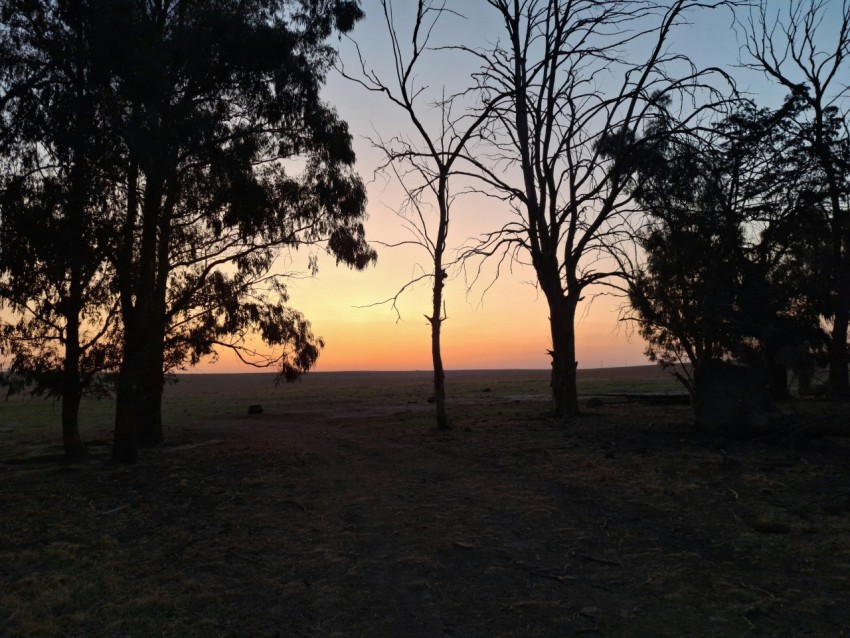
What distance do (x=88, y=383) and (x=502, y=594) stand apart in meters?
12.3

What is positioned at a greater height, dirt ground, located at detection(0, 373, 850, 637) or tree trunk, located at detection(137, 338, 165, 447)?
tree trunk, located at detection(137, 338, 165, 447)

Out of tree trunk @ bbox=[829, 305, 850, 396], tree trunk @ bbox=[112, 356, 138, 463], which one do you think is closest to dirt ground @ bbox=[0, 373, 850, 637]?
tree trunk @ bbox=[112, 356, 138, 463]

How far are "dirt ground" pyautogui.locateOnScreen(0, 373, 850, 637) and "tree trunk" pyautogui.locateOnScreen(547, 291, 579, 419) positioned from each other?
5.02 metres

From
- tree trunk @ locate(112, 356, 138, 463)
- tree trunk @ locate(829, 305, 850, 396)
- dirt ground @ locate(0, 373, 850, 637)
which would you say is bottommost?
dirt ground @ locate(0, 373, 850, 637)

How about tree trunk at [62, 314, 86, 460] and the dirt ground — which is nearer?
the dirt ground

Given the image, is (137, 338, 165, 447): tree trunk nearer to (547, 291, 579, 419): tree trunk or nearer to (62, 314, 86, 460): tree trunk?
(62, 314, 86, 460): tree trunk

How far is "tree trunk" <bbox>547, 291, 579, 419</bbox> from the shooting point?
17953mm

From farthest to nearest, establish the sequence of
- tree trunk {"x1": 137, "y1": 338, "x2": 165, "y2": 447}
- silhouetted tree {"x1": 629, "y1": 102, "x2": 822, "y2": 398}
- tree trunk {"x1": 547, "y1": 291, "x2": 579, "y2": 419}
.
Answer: tree trunk {"x1": 547, "y1": 291, "x2": 579, "y2": 419}, tree trunk {"x1": 137, "y1": 338, "x2": 165, "y2": 447}, silhouetted tree {"x1": 629, "y1": 102, "x2": 822, "y2": 398}

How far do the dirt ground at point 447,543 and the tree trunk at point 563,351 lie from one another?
502 cm

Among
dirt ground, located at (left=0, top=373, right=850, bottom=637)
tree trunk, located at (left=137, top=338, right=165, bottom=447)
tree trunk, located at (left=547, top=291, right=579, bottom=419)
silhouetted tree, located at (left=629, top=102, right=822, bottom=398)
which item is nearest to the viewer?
dirt ground, located at (left=0, top=373, right=850, bottom=637)

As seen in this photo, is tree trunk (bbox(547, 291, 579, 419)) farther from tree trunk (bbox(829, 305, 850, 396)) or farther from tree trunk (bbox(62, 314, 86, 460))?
tree trunk (bbox(62, 314, 86, 460))

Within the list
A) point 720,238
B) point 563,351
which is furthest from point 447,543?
point 563,351

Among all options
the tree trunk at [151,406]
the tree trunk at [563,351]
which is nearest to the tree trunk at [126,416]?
the tree trunk at [151,406]

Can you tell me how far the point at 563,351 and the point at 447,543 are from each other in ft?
38.8
